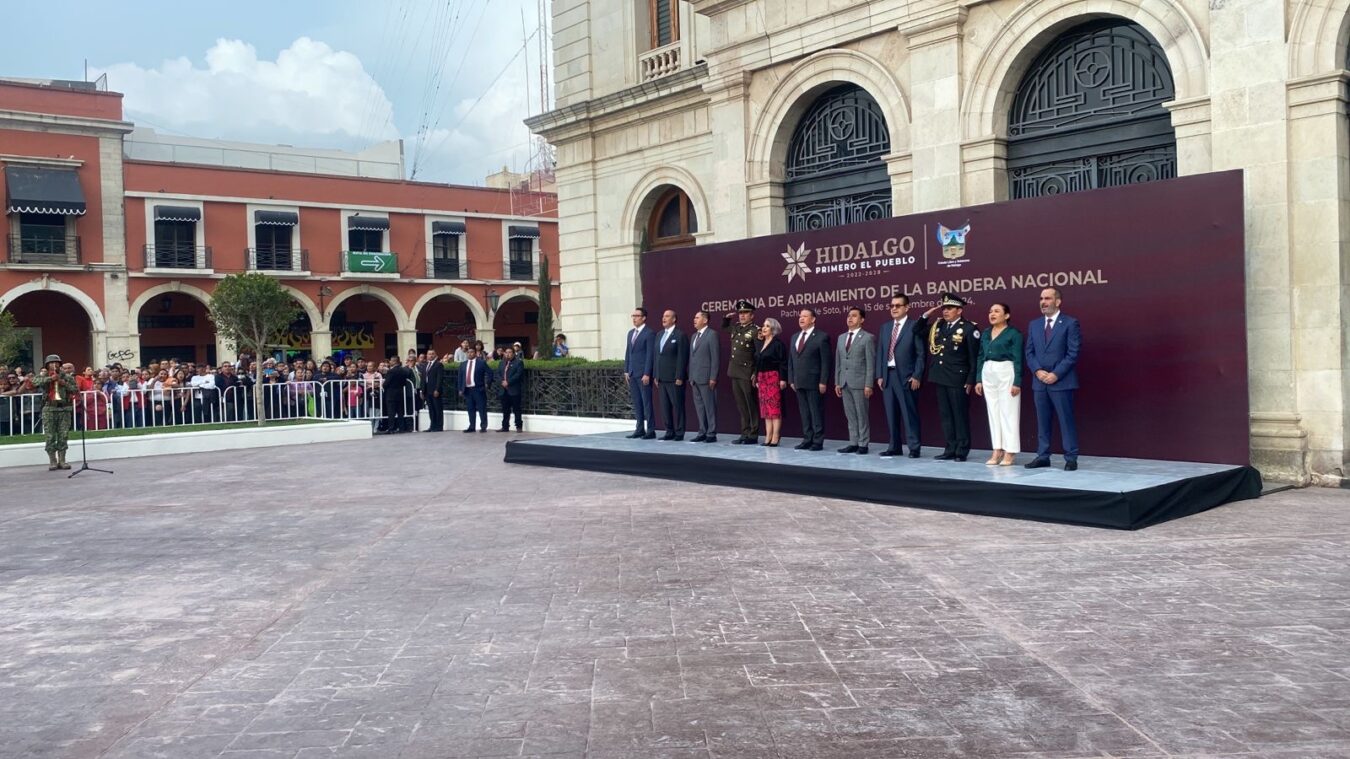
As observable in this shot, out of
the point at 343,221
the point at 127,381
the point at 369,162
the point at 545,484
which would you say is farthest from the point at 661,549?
the point at 369,162

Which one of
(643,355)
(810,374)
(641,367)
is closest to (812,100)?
(643,355)

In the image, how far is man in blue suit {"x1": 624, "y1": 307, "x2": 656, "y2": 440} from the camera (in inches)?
553

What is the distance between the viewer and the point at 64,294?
33.8 meters

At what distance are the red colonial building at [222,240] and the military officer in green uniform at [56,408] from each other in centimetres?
1297

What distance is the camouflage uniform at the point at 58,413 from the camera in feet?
50.0

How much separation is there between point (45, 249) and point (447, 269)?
13593 millimetres

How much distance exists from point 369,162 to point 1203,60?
40.7 meters

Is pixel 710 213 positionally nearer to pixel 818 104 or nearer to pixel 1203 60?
pixel 818 104

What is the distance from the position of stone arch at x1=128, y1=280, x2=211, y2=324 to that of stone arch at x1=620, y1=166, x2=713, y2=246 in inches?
747

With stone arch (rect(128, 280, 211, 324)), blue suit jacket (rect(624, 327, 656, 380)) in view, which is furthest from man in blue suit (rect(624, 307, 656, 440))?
stone arch (rect(128, 280, 211, 324))

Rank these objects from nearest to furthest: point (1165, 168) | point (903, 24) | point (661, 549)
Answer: point (661, 549) → point (1165, 168) → point (903, 24)

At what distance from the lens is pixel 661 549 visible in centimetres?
783

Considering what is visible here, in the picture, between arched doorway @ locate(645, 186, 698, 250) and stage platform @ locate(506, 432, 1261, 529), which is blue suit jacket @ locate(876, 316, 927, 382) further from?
arched doorway @ locate(645, 186, 698, 250)

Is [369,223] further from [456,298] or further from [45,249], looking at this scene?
[45,249]
